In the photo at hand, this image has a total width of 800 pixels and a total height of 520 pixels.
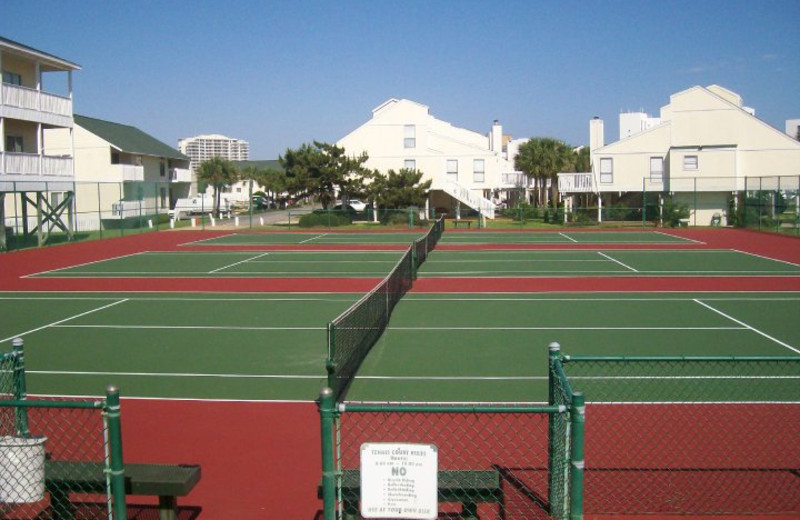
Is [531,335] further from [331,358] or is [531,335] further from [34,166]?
[34,166]

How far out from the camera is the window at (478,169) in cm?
6781

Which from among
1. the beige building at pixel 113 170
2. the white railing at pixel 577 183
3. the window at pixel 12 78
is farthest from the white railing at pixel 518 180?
the window at pixel 12 78

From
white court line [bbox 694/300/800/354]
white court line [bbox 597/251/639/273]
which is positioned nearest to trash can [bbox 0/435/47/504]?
white court line [bbox 694/300/800/354]

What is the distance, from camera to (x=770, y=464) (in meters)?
8.92

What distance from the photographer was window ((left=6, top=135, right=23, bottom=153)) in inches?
1671

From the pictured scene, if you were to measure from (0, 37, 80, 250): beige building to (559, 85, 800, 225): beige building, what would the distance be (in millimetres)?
38318

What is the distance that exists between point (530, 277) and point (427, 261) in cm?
666

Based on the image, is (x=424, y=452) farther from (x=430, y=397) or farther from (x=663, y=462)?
(x=430, y=397)

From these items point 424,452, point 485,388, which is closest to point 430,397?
point 485,388

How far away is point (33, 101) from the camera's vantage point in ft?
135

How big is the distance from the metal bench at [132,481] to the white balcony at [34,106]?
3616cm

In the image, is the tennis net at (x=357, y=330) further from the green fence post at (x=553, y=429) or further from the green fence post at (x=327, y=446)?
the green fence post at (x=327, y=446)

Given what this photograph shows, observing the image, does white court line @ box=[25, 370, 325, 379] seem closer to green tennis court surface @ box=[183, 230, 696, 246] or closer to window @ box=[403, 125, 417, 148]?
green tennis court surface @ box=[183, 230, 696, 246]

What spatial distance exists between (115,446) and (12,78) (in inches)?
1672
